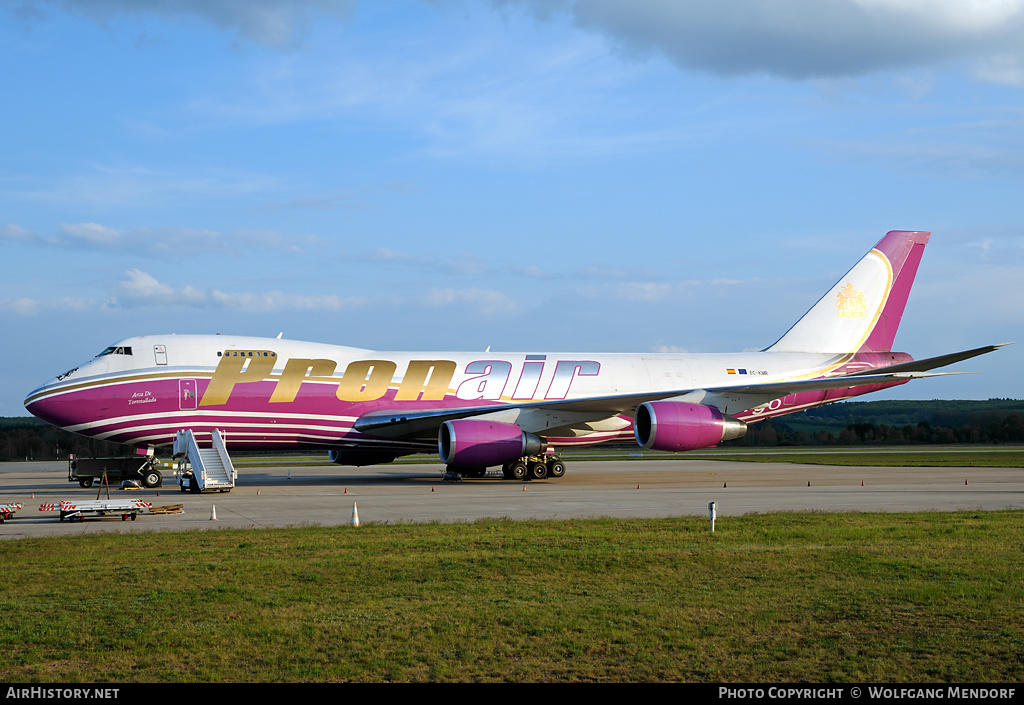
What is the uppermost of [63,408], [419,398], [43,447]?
[63,408]

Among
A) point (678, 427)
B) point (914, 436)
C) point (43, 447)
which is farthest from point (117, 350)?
point (914, 436)

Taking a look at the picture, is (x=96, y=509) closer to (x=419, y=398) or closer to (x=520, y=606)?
(x=520, y=606)

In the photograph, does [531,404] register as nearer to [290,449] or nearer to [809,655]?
[290,449]

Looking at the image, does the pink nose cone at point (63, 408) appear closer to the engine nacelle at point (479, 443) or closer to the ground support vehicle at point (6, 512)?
the ground support vehicle at point (6, 512)

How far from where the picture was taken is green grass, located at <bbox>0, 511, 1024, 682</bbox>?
6699 mm

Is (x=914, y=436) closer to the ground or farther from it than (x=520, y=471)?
closer to the ground

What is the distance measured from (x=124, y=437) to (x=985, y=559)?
2219 cm

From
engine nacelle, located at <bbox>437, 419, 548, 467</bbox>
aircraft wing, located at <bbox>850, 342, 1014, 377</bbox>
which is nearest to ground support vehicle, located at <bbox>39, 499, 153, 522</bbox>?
engine nacelle, located at <bbox>437, 419, 548, 467</bbox>

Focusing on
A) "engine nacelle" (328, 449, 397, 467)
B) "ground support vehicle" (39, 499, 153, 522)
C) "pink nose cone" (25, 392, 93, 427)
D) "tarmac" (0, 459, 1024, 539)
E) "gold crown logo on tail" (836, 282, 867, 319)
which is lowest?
"tarmac" (0, 459, 1024, 539)

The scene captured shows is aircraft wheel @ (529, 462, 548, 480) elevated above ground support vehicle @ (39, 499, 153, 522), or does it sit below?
below

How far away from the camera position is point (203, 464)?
79.2 ft

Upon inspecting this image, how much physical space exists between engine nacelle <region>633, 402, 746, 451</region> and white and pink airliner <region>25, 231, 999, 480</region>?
42mm

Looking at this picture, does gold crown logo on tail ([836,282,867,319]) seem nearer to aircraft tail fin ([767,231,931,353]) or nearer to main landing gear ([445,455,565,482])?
aircraft tail fin ([767,231,931,353])

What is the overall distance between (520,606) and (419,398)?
63.5 feet
